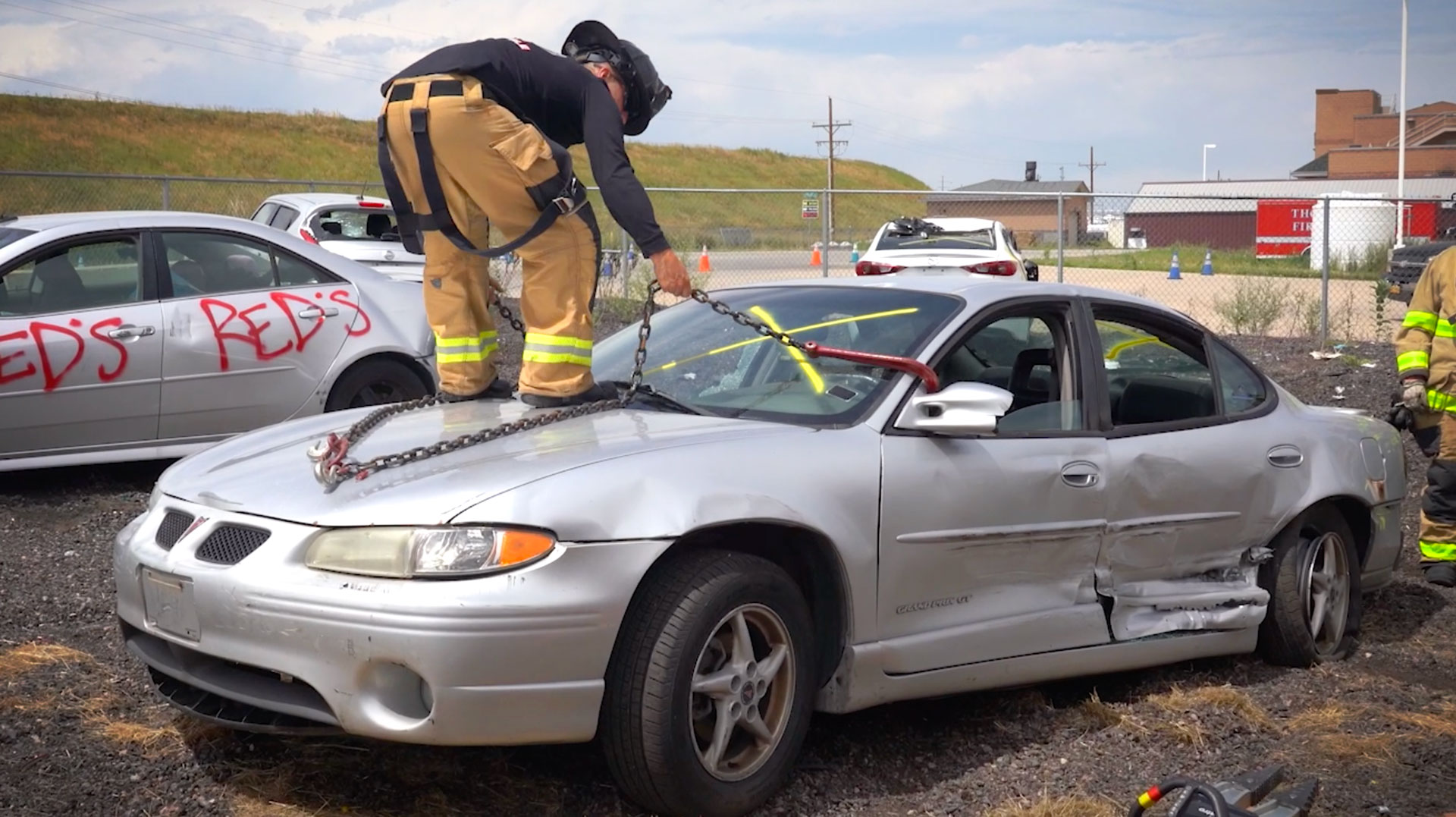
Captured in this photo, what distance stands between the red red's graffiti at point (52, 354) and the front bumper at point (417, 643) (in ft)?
13.5

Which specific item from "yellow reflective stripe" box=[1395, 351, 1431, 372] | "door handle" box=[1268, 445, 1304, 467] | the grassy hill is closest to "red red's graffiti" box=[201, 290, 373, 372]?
"door handle" box=[1268, 445, 1304, 467]

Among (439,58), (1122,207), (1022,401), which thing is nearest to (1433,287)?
Result: (1022,401)

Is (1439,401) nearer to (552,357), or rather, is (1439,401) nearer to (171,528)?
(552,357)

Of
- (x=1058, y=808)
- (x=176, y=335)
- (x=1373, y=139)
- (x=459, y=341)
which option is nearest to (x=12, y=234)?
(x=176, y=335)

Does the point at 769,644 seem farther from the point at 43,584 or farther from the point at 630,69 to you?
the point at 43,584

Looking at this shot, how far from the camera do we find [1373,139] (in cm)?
7481

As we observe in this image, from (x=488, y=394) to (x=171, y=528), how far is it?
52.5 inches

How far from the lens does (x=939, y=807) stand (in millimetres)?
3752

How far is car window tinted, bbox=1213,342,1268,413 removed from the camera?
5.21 metres

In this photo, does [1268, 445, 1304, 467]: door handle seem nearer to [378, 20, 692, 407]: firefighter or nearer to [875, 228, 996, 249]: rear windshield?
[378, 20, 692, 407]: firefighter

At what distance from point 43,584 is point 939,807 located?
372cm

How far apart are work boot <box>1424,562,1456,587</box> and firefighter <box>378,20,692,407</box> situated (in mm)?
4363

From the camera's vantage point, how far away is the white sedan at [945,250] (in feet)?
49.6

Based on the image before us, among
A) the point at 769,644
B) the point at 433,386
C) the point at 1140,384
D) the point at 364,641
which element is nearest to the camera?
the point at 364,641
